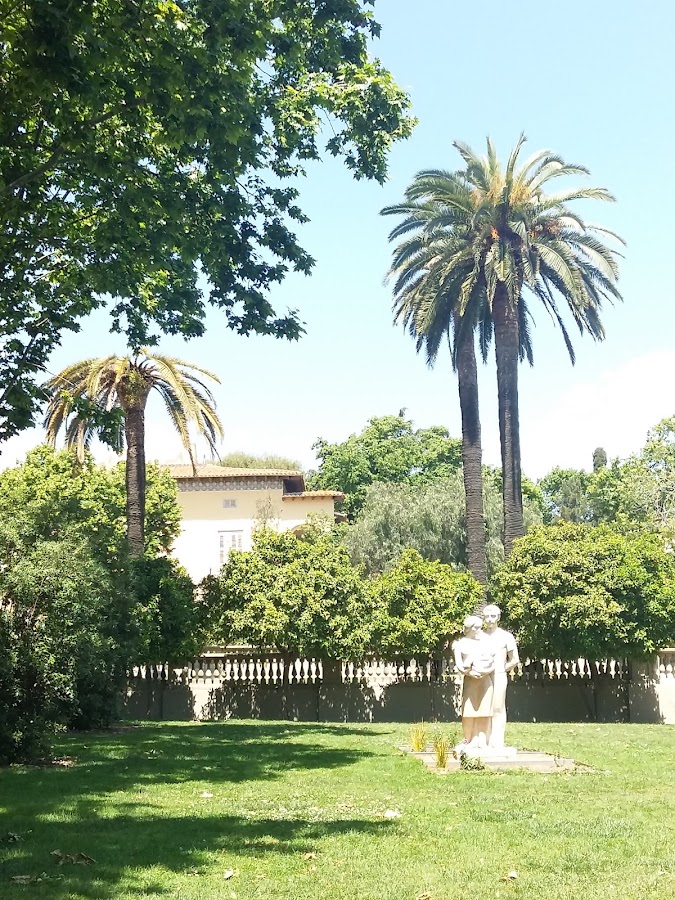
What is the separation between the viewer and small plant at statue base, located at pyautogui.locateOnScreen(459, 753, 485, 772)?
38.5ft

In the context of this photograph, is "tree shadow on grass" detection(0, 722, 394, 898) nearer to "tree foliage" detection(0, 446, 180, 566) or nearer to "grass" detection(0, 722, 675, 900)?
"grass" detection(0, 722, 675, 900)

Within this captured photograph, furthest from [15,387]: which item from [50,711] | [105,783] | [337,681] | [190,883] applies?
[337,681]

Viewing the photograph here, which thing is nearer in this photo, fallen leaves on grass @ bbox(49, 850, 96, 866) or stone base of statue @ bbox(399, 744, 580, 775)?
fallen leaves on grass @ bbox(49, 850, 96, 866)

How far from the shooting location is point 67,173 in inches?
513

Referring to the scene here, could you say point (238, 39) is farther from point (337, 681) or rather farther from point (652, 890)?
point (337, 681)

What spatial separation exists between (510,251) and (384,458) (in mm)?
31954

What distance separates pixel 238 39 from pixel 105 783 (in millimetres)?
8466

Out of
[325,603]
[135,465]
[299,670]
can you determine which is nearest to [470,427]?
[325,603]

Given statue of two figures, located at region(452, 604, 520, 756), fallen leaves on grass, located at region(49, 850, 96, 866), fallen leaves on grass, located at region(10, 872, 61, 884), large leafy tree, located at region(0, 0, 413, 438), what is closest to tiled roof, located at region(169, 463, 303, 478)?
large leafy tree, located at region(0, 0, 413, 438)

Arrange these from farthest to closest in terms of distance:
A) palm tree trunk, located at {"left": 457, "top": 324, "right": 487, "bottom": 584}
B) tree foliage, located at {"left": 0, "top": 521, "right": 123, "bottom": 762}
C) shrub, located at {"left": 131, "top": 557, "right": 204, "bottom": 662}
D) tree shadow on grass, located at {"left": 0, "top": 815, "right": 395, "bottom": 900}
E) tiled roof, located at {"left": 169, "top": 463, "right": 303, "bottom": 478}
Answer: tiled roof, located at {"left": 169, "top": 463, "right": 303, "bottom": 478} < palm tree trunk, located at {"left": 457, "top": 324, "right": 487, "bottom": 584} < shrub, located at {"left": 131, "top": 557, "right": 204, "bottom": 662} < tree foliage, located at {"left": 0, "top": 521, "right": 123, "bottom": 762} < tree shadow on grass, located at {"left": 0, "top": 815, "right": 395, "bottom": 900}

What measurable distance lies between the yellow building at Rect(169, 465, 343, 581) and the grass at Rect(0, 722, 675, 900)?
3879cm

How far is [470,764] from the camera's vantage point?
11.8m

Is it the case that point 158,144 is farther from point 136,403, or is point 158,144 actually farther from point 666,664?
point 666,664

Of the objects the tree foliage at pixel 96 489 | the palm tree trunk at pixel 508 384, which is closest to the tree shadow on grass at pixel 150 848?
the palm tree trunk at pixel 508 384
